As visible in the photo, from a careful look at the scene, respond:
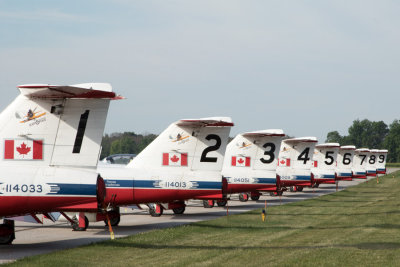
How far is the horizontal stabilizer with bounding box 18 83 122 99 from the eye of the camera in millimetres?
13672

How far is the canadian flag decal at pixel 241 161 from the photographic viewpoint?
31484 millimetres

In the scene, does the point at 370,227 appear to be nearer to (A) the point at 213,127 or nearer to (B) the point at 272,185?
(A) the point at 213,127

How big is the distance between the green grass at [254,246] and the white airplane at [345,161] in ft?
109

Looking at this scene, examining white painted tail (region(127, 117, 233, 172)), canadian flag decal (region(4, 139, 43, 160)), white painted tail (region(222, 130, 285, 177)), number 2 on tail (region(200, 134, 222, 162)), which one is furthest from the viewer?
white painted tail (region(222, 130, 285, 177))

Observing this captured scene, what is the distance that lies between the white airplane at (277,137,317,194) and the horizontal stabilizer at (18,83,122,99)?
27.0 m

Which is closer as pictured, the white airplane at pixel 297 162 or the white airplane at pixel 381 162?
the white airplane at pixel 297 162

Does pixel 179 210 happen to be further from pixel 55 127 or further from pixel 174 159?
pixel 55 127

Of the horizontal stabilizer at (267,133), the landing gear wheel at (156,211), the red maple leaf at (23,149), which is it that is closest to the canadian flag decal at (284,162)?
the horizontal stabilizer at (267,133)

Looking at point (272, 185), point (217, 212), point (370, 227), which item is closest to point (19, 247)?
point (370, 227)

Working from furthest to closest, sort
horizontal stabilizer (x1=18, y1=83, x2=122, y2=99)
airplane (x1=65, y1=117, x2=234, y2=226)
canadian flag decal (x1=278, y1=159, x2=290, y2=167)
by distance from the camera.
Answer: canadian flag decal (x1=278, y1=159, x2=290, y2=167) < airplane (x1=65, y1=117, x2=234, y2=226) < horizontal stabilizer (x1=18, y1=83, x2=122, y2=99)

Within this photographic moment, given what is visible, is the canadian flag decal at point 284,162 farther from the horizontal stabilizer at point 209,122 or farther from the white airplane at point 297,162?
the horizontal stabilizer at point 209,122

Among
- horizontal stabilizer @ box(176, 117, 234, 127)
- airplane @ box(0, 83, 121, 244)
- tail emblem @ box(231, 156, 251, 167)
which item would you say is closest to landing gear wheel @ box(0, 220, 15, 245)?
airplane @ box(0, 83, 121, 244)

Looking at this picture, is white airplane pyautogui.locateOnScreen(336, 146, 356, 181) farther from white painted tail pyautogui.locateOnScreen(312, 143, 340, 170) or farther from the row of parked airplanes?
the row of parked airplanes

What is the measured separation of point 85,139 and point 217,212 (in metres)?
14.2
